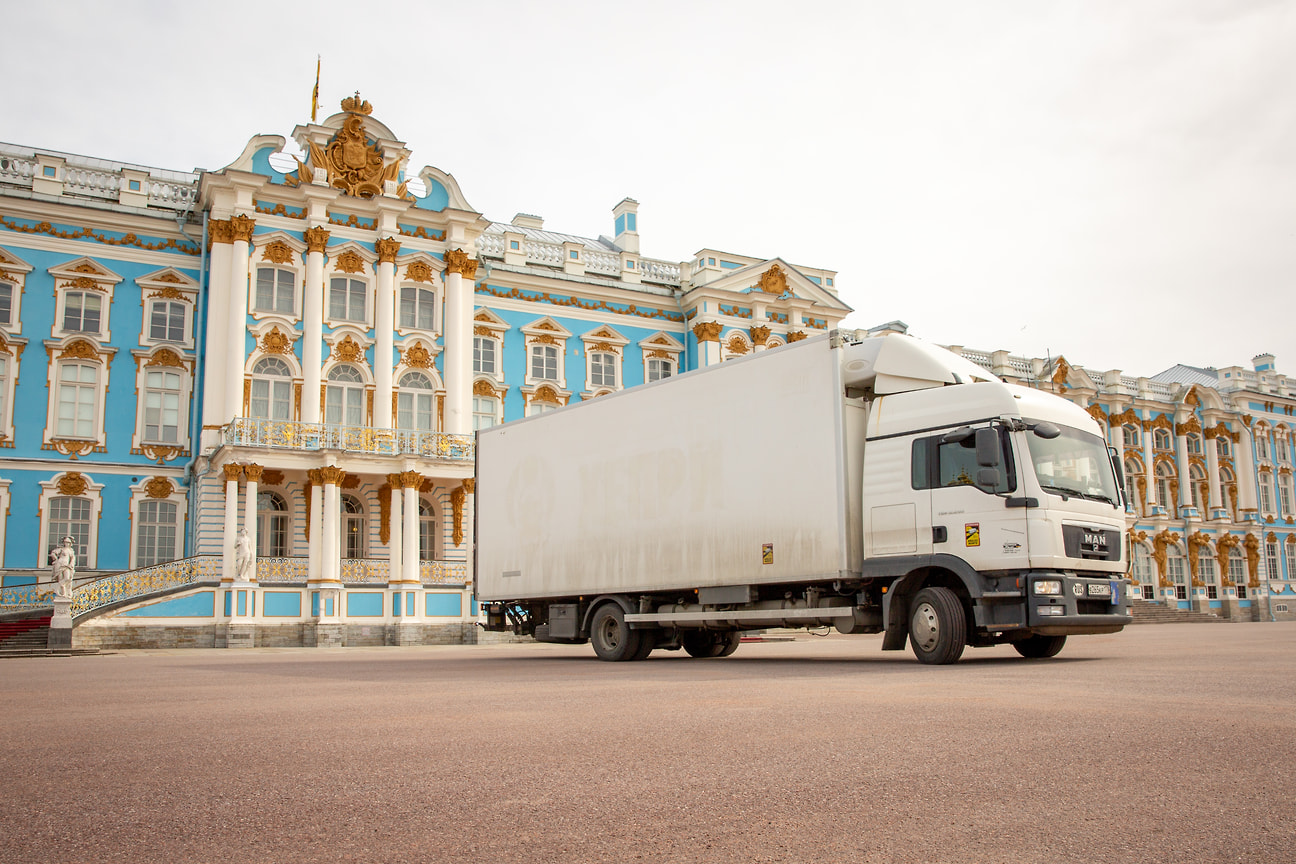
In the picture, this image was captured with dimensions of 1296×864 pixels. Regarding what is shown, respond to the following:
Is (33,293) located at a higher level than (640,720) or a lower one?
higher

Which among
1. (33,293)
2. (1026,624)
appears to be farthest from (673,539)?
(33,293)

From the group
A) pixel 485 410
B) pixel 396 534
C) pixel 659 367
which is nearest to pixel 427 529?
pixel 396 534

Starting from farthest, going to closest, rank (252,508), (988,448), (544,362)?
(544,362), (252,508), (988,448)

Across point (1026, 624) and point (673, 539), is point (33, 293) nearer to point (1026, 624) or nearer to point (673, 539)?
point (673, 539)

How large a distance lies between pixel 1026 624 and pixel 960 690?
3.35m

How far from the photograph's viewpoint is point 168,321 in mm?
32219

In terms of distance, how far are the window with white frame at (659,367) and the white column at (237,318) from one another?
14.4m

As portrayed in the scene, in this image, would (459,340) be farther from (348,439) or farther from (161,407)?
(161,407)

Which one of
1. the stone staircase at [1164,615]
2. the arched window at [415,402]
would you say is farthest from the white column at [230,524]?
the stone staircase at [1164,615]

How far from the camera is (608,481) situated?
54.4 feet

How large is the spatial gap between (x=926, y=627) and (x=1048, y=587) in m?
1.50

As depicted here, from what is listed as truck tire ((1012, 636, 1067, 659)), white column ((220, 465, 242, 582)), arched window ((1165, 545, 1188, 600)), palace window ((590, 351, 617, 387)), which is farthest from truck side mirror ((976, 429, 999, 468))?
arched window ((1165, 545, 1188, 600))

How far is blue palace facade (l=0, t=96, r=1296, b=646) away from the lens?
2941 centimetres

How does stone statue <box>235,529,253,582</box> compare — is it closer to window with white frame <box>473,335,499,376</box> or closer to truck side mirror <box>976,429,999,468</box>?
window with white frame <box>473,335,499,376</box>
